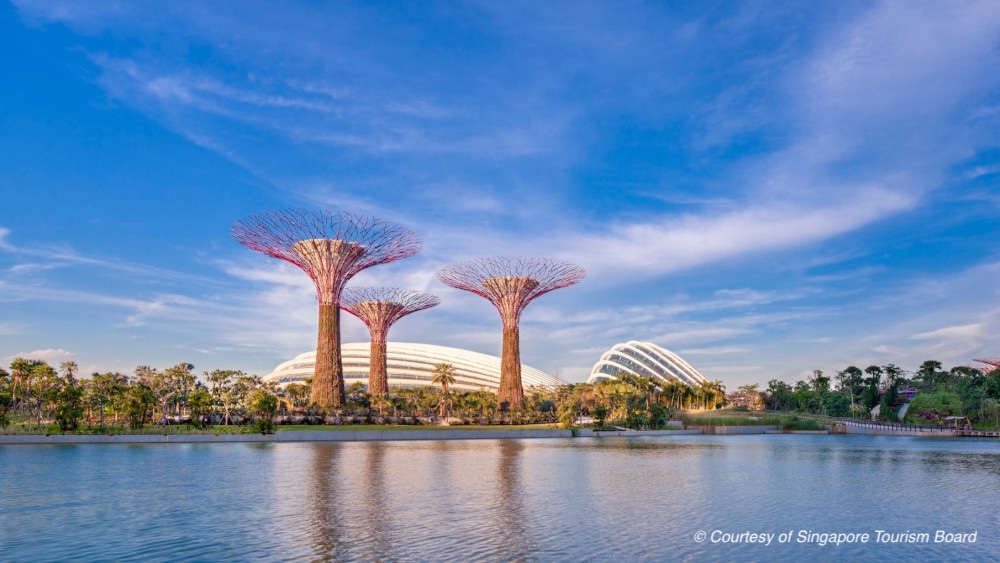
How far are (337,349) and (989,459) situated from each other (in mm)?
56371

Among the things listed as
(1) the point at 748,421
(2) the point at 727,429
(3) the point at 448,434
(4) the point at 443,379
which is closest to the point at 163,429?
(3) the point at 448,434

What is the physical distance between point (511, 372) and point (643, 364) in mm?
89366

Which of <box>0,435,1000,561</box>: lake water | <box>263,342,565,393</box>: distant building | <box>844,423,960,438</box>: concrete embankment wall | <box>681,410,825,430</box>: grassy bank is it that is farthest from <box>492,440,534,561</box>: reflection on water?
<box>263,342,565,393</box>: distant building

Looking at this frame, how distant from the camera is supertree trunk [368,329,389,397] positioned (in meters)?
96.9

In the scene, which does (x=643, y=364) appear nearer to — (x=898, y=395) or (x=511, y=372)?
(x=898, y=395)

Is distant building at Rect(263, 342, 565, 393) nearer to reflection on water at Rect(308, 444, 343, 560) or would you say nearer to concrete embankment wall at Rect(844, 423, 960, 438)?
concrete embankment wall at Rect(844, 423, 960, 438)

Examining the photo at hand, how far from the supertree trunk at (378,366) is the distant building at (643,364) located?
80.8 m

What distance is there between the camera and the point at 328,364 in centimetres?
7219

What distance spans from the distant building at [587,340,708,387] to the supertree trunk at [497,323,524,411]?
84228 millimetres

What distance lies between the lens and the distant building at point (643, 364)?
171250 mm

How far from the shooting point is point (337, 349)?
7375 cm

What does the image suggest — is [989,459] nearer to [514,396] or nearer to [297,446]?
[297,446]

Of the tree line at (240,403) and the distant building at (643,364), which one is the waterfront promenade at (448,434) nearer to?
the tree line at (240,403)

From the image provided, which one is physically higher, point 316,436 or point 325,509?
point 316,436
